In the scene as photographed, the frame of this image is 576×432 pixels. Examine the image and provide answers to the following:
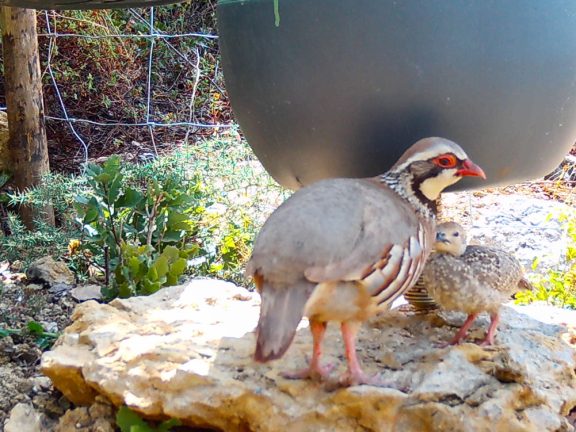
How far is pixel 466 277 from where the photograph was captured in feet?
7.16

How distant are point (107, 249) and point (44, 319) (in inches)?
14.7

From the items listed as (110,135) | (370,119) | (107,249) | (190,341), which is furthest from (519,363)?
(110,135)

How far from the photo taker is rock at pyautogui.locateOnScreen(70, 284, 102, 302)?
3.18m

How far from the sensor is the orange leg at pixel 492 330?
2.16 meters

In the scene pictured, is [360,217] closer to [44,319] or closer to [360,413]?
[360,413]

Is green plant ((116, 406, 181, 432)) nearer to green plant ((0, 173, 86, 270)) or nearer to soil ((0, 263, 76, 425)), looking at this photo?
soil ((0, 263, 76, 425))

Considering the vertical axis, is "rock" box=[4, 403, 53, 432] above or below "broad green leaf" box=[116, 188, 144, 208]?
below

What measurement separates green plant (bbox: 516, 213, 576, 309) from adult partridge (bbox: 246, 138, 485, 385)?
1.69 metres

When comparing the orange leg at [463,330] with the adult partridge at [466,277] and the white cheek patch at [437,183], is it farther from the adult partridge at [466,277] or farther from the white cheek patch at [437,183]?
the white cheek patch at [437,183]

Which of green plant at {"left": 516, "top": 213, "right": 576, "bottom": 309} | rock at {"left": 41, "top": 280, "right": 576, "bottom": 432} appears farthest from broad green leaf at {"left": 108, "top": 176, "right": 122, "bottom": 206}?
green plant at {"left": 516, "top": 213, "right": 576, "bottom": 309}

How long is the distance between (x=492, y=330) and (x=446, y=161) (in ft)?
1.81

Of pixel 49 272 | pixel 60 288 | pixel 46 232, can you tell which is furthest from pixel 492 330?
pixel 46 232

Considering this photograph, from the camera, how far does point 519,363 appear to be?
1.93m

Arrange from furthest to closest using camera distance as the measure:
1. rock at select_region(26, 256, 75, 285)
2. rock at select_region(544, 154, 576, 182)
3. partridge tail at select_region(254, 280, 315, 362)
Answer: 1. rock at select_region(544, 154, 576, 182)
2. rock at select_region(26, 256, 75, 285)
3. partridge tail at select_region(254, 280, 315, 362)
